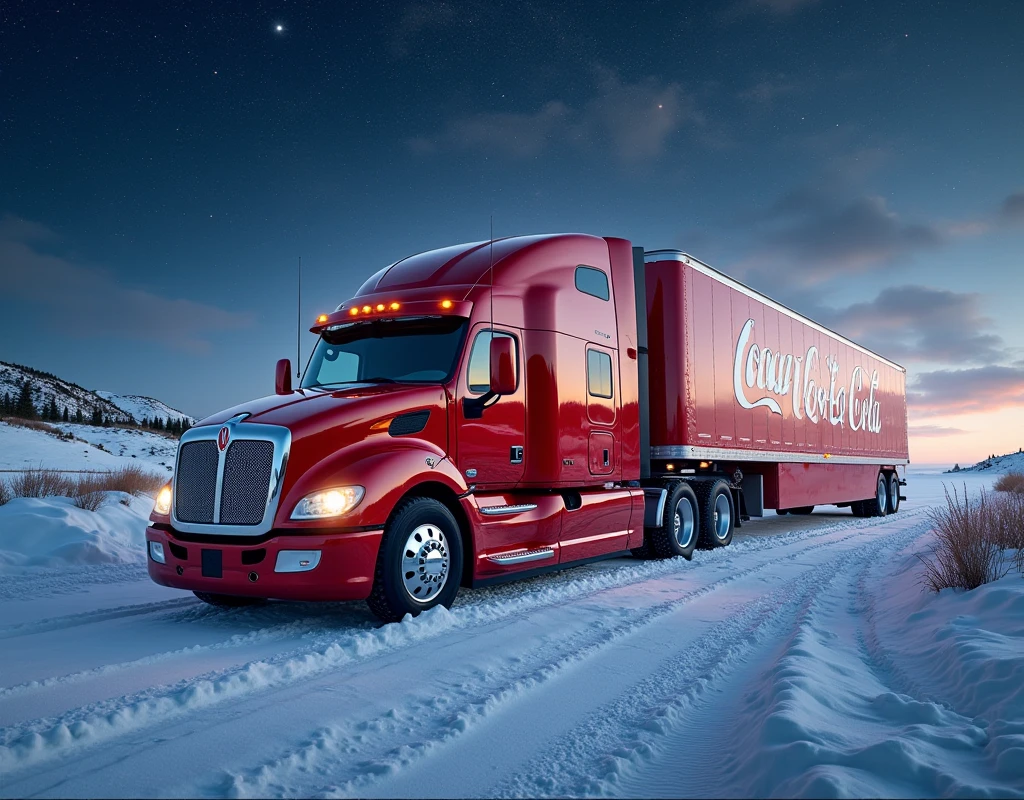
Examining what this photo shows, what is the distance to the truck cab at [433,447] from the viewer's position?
5.73m

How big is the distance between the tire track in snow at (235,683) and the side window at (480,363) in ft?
6.66

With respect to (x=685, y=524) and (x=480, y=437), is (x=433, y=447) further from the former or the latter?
(x=685, y=524)

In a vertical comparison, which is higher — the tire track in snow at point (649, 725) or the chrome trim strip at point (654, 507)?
the chrome trim strip at point (654, 507)

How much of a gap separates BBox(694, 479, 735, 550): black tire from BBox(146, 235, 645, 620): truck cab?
2299 mm

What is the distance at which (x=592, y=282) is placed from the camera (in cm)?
911

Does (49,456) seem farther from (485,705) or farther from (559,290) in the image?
(485,705)

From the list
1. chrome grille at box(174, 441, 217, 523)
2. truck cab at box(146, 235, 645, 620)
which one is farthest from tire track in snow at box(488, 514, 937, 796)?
chrome grille at box(174, 441, 217, 523)

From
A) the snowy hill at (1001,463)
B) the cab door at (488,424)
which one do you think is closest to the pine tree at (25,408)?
the cab door at (488,424)

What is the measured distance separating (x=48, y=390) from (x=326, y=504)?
145712 mm

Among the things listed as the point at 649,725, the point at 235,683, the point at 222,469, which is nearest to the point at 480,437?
the point at 222,469

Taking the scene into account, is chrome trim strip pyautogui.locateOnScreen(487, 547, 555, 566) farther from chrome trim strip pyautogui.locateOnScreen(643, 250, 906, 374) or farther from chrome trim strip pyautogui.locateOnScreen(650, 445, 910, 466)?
chrome trim strip pyautogui.locateOnScreen(643, 250, 906, 374)

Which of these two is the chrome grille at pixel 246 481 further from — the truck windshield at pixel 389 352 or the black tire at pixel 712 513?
the black tire at pixel 712 513

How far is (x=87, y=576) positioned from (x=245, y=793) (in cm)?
658

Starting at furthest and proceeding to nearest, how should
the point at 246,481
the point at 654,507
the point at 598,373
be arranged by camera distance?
1. the point at 654,507
2. the point at 598,373
3. the point at 246,481
